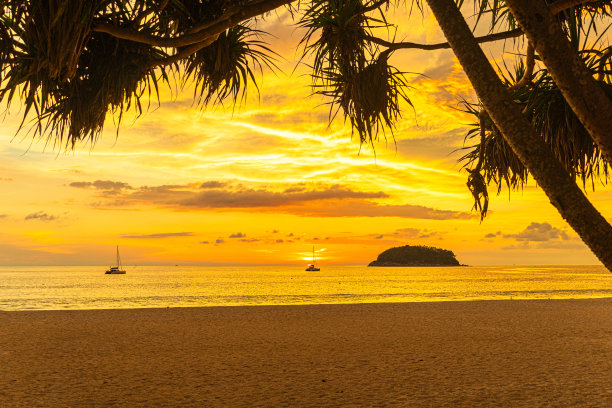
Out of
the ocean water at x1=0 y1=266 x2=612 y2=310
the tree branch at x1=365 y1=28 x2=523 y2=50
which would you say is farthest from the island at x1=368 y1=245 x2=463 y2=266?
the tree branch at x1=365 y1=28 x2=523 y2=50

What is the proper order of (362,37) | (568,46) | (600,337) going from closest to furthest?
1. (568,46)
2. (362,37)
3. (600,337)

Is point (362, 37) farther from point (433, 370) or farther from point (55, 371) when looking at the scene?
point (55, 371)

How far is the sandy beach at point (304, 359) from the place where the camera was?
16.8ft

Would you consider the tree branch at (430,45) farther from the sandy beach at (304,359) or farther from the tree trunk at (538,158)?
the sandy beach at (304,359)

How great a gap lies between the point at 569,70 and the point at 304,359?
5.67 metres

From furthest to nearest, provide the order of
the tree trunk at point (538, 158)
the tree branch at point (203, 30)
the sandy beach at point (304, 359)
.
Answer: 1. the sandy beach at point (304, 359)
2. the tree branch at point (203, 30)
3. the tree trunk at point (538, 158)

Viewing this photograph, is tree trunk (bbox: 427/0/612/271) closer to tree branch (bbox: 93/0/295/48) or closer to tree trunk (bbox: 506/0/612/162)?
tree trunk (bbox: 506/0/612/162)

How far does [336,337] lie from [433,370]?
2857mm

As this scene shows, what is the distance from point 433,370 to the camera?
20.9 ft

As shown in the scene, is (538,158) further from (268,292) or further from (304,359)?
(268,292)

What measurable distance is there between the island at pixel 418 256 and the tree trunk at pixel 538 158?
606 ft

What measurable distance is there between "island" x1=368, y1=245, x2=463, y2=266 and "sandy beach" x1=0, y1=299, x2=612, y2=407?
571ft

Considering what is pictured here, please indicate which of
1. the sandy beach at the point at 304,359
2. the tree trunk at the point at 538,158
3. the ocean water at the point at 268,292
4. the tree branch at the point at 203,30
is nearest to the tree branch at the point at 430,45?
the tree branch at the point at 203,30

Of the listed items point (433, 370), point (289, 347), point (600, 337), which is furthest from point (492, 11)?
point (600, 337)
